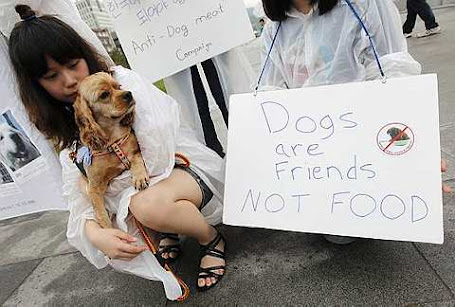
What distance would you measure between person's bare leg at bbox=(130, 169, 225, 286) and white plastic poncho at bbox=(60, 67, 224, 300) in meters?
0.04

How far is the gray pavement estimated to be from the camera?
120 cm

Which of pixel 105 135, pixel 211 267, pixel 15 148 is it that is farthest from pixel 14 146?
pixel 211 267

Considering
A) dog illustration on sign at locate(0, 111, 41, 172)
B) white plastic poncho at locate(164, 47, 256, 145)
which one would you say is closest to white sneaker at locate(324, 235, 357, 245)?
white plastic poncho at locate(164, 47, 256, 145)

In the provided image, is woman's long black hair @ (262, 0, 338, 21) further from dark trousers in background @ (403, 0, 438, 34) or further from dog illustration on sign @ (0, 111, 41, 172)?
dark trousers in background @ (403, 0, 438, 34)

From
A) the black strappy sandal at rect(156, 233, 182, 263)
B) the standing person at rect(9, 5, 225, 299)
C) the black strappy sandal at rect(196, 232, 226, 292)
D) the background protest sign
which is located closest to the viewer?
the background protest sign

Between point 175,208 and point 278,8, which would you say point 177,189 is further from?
point 278,8

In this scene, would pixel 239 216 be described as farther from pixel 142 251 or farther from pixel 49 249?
pixel 49 249

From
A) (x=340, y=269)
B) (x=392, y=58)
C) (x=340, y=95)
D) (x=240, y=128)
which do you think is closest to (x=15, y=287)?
(x=240, y=128)

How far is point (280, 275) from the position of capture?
138cm

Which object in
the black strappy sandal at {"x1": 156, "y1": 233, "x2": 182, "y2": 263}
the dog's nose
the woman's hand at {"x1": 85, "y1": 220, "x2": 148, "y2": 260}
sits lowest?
the black strappy sandal at {"x1": 156, "y1": 233, "x2": 182, "y2": 263}

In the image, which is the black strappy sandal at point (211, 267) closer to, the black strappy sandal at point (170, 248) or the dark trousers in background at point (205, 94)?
the black strappy sandal at point (170, 248)

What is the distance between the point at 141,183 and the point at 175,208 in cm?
15

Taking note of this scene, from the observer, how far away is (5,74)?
1.79 meters

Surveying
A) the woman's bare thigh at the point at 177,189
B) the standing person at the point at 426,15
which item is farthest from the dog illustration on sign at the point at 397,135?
the standing person at the point at 426,15
